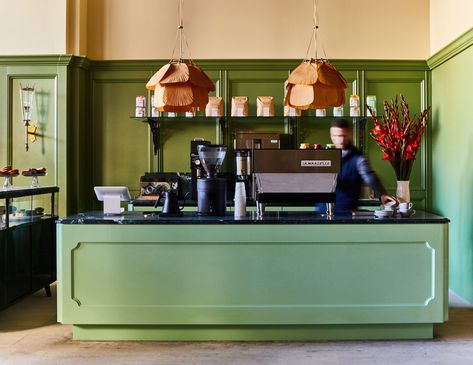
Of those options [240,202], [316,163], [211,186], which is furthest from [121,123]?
[316,163]

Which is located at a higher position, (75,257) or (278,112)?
(278,112)

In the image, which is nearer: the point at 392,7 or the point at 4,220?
the point at 4,220

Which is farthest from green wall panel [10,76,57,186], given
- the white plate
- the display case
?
A: the white plate

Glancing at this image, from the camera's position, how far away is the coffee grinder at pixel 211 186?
133 inches

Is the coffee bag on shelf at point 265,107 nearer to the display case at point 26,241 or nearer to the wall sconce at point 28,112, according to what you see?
the display case at point 26,241

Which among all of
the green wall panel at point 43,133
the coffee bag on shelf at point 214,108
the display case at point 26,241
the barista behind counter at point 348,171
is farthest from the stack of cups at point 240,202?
the green wall panel at point 43,133

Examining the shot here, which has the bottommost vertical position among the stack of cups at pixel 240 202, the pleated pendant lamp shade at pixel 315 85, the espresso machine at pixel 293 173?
the stack of cups at pixel 240 202

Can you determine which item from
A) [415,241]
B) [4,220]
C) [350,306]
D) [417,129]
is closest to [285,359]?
[350,306]

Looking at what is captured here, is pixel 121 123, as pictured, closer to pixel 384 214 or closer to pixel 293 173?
pixel 293 173

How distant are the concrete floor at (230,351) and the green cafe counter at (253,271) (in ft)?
0.49

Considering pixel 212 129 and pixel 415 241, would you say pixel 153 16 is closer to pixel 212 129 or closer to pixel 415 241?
pixel 212 129

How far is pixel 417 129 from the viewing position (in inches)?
186

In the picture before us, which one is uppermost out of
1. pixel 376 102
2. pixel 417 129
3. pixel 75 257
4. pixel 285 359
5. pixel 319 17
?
pixel 319 17

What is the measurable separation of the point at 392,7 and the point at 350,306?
337 centimetres
